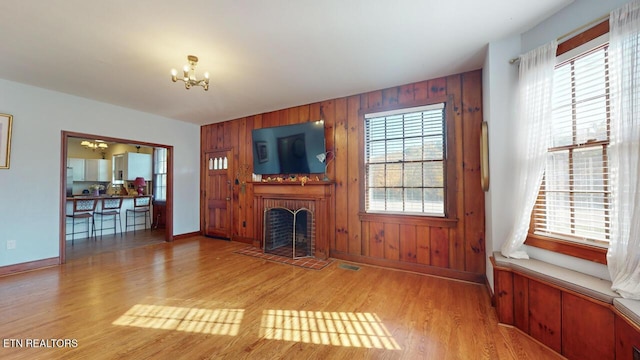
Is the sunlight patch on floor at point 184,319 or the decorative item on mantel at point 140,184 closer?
the sunlight patch on floor at point 184,319

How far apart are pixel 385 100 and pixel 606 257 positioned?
9.06 feet

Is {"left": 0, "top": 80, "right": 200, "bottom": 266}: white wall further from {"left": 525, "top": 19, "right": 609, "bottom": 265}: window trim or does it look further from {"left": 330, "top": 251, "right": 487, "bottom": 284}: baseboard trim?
{"left": 525, "top": 19, "right": 609, "bottom": 265}: window trim

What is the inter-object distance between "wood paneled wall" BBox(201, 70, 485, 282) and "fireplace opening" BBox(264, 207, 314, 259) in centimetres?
43

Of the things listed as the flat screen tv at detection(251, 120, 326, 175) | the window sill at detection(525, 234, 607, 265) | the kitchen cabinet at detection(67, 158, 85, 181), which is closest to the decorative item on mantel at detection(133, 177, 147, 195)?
the kitchen cabinet at detection(67, 158, 85, 181)

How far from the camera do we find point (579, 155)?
184cm

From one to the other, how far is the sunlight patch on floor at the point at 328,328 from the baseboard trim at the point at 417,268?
4.36 feet

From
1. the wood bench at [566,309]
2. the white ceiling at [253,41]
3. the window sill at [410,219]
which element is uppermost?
the white ceiling at [253,41]

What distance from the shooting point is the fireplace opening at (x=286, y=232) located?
404cm

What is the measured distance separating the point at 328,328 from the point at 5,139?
4.87 metres

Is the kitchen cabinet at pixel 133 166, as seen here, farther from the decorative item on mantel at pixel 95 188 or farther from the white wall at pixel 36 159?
the white wall at pixel 36 159

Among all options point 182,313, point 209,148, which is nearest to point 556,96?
point 182,313

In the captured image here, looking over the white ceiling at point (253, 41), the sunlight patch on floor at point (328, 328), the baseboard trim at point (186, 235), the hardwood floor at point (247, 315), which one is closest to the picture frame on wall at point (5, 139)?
the white ceiling at point (253, 41)

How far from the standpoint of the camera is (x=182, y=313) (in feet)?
7.33

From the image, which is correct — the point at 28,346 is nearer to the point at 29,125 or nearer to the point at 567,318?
the point at 29,125
